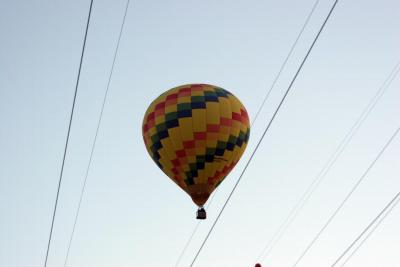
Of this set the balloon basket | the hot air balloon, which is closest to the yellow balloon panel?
the hot air balloon

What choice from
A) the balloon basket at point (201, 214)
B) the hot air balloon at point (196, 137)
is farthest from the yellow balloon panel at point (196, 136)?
the balloon basket at point (201, 214)

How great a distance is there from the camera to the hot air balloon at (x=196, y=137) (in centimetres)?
2309

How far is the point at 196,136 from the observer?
23.1m

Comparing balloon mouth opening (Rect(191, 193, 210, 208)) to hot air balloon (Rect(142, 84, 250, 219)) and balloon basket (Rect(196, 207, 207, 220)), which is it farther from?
balloon basket (Rect(196, 207, 207, 220))

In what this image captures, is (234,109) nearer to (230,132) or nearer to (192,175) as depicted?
(230,132)

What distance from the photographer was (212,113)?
2350 centimetres

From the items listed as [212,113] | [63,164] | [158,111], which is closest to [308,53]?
[63,164]

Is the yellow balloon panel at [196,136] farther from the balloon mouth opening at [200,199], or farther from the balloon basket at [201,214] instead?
the balloon basket at [201,214]

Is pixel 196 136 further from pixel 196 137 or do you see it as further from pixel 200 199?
pixel 200 199

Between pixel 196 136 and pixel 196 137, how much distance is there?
4cm

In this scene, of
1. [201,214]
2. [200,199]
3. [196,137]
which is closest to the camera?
[201,214]

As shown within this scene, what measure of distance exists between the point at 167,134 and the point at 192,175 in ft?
7.25

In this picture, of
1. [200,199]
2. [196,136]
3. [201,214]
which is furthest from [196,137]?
[201,214]

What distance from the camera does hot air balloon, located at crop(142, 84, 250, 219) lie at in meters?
23.1
